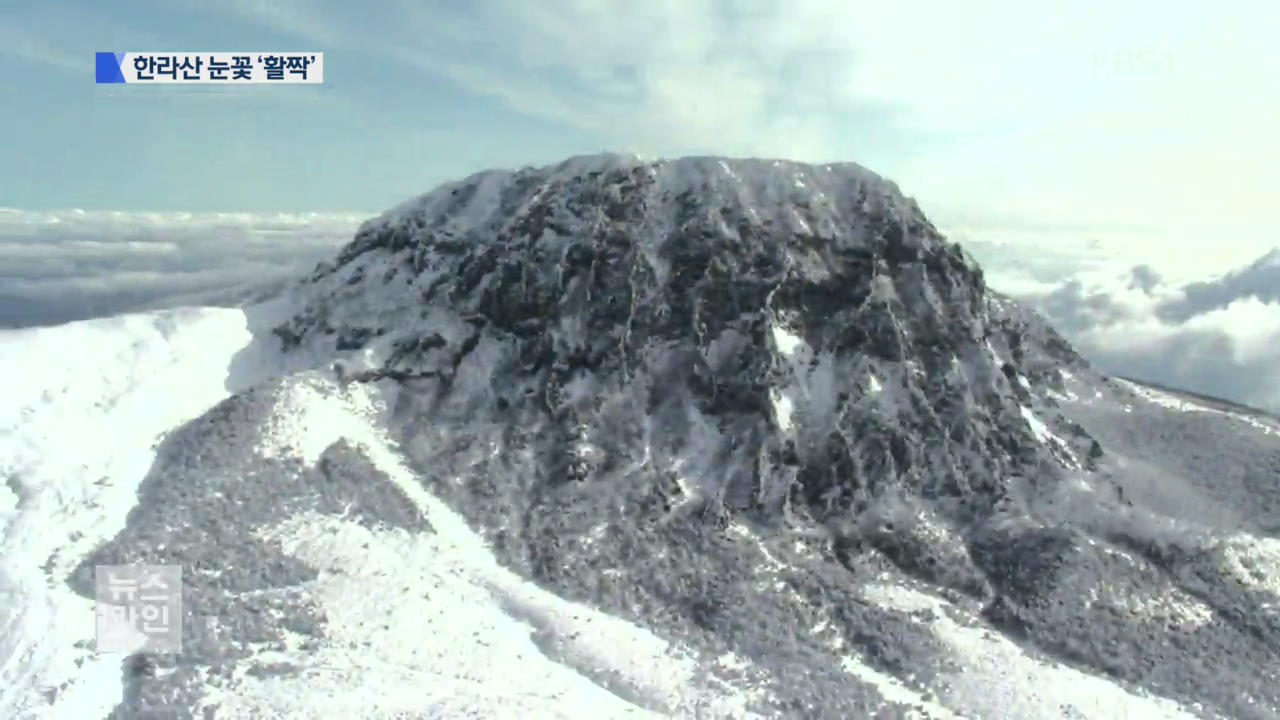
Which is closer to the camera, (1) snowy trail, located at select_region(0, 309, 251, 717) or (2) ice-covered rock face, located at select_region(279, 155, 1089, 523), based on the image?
(1) snowy trail, located at select_region(0, 309, 251, 717)

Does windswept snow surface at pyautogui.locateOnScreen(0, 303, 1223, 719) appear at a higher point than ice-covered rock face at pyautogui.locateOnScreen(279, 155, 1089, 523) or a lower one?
lower

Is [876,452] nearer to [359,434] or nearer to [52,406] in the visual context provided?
[359,434]

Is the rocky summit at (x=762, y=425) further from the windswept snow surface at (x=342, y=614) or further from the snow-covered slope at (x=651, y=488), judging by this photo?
the windswept snow surface at (x=342, y=614)
